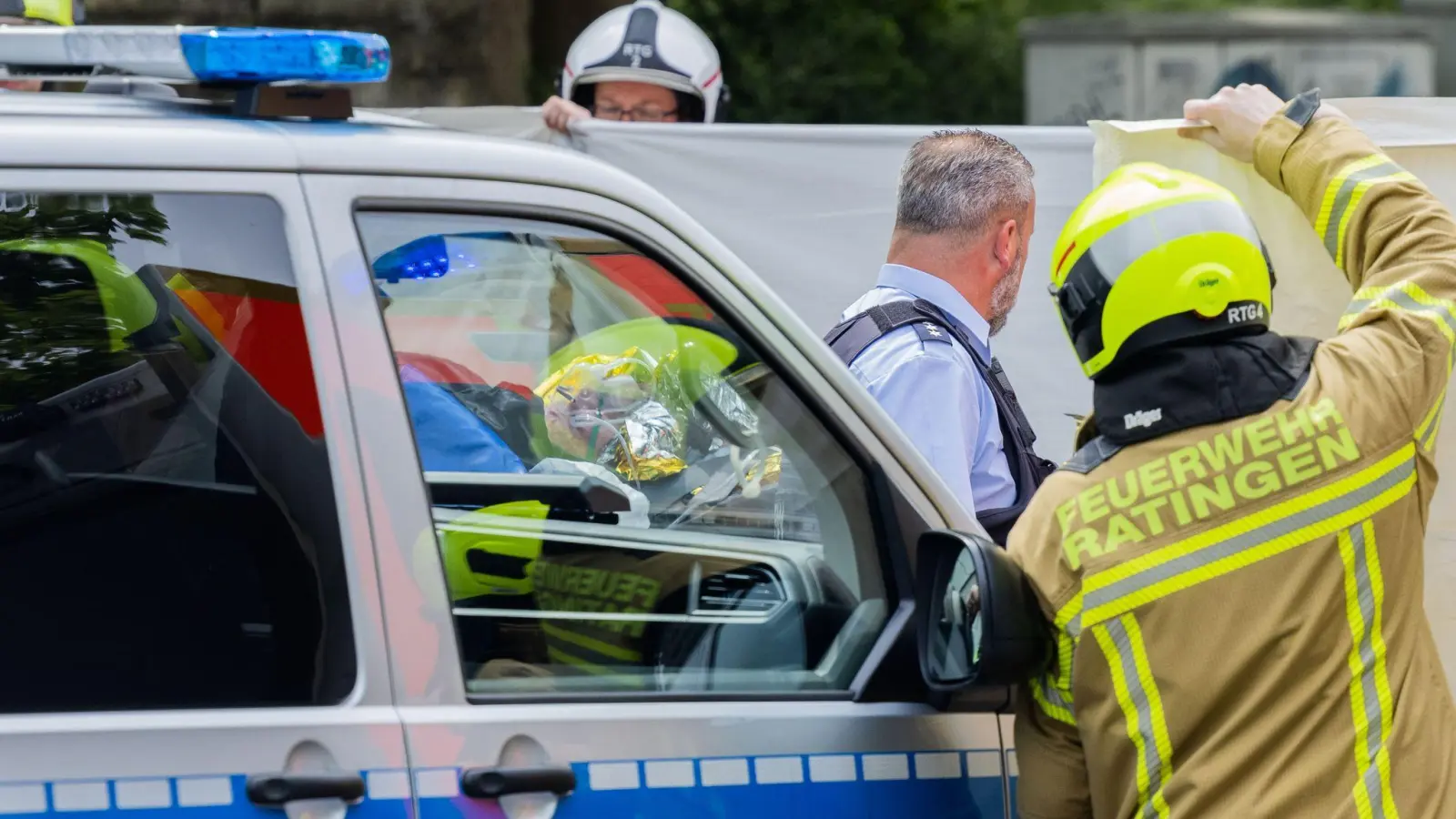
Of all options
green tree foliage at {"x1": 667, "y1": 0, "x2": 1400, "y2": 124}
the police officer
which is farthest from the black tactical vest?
green tree foliage at {"x1": 667, "y1": 0, "x2": 1400, "y2": 124}

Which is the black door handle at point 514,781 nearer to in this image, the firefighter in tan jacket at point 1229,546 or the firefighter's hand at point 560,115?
the firefighter in tan jacket at point 1229,546

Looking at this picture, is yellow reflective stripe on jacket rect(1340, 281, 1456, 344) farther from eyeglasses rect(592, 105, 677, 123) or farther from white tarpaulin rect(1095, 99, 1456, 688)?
eyeglasses rect(592, 105, 677, 123)

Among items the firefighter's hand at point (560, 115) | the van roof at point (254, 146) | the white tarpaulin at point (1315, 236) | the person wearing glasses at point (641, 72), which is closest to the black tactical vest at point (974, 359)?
the white tarpaulin at point (1315, 236)

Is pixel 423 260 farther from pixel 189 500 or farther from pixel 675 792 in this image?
pixel 675 792

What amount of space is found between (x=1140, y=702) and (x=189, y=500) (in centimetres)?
116

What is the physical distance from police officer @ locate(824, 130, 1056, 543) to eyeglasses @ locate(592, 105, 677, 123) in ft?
6.14

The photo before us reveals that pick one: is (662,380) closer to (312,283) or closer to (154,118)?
(312,283)

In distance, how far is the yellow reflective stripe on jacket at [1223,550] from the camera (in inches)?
85.6

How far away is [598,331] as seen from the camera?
2.41 m

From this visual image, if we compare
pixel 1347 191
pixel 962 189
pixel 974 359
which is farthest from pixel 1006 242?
pixel 1347 191

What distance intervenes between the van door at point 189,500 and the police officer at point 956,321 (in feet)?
4.85

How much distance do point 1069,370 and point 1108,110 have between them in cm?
739

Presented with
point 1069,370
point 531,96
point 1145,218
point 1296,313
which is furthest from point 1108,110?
point 1145,218

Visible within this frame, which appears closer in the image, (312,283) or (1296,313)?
(312,283)
